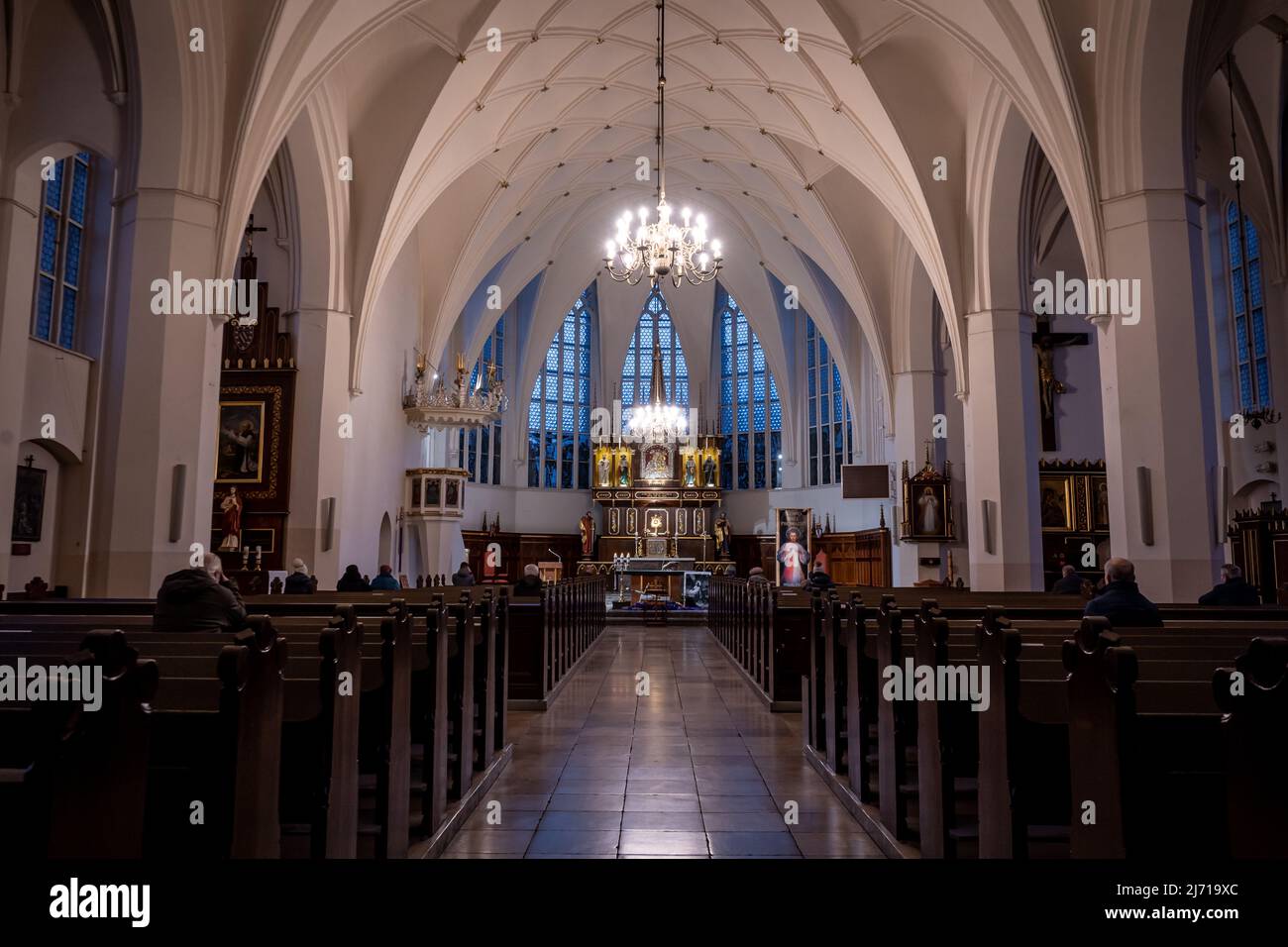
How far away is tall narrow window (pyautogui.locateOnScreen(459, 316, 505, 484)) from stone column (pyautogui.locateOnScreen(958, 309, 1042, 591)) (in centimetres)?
1486

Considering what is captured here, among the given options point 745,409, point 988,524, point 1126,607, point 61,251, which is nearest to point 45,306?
point 61,251

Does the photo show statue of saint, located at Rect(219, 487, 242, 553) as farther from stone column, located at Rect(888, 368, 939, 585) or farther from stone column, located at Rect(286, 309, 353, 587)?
stone column, located at Rect(888, 368, 939, 585)

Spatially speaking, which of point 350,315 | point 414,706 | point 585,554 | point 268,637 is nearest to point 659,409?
point 585,554

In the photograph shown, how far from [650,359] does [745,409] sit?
363 cm

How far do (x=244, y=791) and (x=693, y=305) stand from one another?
2555 centimetres

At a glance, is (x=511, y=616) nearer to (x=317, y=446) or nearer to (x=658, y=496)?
(x=317, y=446)

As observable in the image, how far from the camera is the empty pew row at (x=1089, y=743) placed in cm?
186

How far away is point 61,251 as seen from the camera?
11.2 m

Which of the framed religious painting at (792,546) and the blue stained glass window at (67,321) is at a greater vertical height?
the blue stained glass window at (67,321)

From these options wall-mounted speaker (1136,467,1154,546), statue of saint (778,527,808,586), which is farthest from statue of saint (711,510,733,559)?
wall-mounted speaker (1136,467,1154,546)

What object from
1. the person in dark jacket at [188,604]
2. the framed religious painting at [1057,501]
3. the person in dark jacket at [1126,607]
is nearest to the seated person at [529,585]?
the person in dark jacket at [188,604]

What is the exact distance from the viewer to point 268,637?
236cm

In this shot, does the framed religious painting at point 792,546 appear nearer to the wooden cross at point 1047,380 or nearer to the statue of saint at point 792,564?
the statue of saint at point 792,564

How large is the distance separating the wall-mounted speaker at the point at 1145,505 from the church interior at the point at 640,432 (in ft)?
0.12
